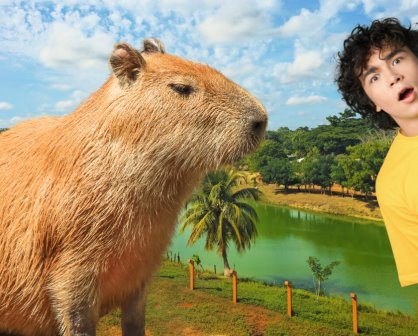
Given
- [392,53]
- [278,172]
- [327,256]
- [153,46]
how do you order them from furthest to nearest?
1. [278,172]
2. [327,256]
3. [153,46]
4. [392,53]

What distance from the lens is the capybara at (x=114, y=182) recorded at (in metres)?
1.71

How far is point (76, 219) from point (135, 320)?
691 millimetres

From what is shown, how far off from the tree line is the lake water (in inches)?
171

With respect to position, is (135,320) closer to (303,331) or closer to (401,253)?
(401,253)

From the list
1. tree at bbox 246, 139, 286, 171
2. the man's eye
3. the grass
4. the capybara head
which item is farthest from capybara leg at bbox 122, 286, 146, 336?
tree at bbox 246, 139, 286, 171

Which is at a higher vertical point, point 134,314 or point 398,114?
point 398,114

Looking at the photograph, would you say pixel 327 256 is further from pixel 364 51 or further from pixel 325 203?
pixel 364 51

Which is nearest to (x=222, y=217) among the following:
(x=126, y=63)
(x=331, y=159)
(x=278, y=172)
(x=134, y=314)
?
(x=134, y=314)

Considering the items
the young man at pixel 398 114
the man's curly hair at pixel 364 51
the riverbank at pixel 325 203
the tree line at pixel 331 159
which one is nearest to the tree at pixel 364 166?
the tree line at pixel 331 159

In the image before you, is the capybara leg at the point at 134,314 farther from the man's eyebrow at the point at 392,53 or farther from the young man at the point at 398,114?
the man's eyebrow at the point at 392,53

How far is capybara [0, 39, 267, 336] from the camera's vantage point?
1705 mm

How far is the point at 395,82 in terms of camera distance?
1589mm

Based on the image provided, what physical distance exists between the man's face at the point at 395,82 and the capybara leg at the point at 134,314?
148cm

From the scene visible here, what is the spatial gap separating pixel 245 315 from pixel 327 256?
13.1 m
